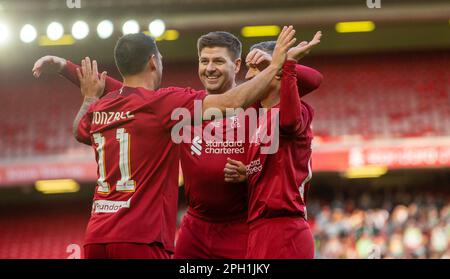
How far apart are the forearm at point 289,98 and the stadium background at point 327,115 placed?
21.5 ft

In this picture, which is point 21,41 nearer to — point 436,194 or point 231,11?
point 231,11

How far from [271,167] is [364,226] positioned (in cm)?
776

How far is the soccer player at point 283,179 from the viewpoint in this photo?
4031 mm

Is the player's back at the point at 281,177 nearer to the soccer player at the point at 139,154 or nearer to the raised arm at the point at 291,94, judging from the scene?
the raised arm at the point at 291,94

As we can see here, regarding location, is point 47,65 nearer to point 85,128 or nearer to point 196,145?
point 85,128

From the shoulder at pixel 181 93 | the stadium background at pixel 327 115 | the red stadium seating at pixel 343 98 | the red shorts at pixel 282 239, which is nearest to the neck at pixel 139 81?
the shoulder at pixel 181 93

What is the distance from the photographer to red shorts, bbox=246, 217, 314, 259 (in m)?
4.12

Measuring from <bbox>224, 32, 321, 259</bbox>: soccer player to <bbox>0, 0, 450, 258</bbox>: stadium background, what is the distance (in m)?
6.41

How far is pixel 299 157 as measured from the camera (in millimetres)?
4230

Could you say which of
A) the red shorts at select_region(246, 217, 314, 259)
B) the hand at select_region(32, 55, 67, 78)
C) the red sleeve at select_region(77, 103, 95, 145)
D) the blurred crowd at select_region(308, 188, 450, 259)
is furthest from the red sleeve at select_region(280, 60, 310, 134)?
the blurred crowd at select_region(308, 188, 450, 259)

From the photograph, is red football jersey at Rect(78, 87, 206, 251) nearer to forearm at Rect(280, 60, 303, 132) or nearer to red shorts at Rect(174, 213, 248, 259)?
forearm at Rect(280, 60, 303, 132)

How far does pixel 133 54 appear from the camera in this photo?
4188 millimetres

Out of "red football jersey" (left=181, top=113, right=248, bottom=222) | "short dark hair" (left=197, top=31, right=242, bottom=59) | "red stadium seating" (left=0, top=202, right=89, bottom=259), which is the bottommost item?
"red stadium seating" (left=0, top=202, right=89, bottom=259)

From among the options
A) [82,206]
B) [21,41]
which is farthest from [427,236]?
[21,41]
